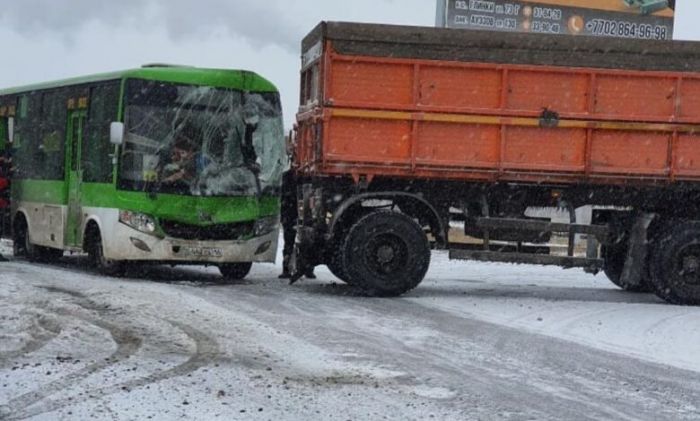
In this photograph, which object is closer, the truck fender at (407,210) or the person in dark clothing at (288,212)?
the truck fender at (407,210)

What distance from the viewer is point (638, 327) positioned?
36.5 feet

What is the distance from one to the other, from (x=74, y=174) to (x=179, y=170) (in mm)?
2311

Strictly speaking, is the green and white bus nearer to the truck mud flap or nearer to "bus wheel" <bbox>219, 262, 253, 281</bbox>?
"bus wheel" <bbox>219, 262, 253, 281</bbox>

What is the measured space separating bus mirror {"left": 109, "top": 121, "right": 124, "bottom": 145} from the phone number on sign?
18.5 metres

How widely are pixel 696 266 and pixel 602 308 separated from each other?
1627mm

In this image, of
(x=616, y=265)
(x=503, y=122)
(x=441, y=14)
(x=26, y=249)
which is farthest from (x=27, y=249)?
(x=441, y=14)

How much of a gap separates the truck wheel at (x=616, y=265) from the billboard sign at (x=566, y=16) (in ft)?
43.6

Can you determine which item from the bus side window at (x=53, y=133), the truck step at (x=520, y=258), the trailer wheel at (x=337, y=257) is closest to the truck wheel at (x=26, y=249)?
the bus side window at (x=53, y=133)

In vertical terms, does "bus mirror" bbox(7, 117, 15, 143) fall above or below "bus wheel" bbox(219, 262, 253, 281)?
above

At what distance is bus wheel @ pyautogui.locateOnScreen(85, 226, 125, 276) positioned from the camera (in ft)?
47.9

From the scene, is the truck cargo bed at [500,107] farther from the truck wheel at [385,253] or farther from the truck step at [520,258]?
the truck step at [520,258]

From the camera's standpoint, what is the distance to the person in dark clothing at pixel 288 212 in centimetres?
1437

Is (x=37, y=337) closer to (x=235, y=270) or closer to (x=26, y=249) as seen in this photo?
(x=235, y=270)

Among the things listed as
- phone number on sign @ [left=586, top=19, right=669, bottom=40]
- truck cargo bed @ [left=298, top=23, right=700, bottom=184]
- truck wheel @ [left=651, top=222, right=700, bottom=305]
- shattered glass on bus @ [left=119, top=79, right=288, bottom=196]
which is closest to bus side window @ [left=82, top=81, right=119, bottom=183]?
shattered glass on bus @ [left=119, top=79, right=288, bottom=196]
